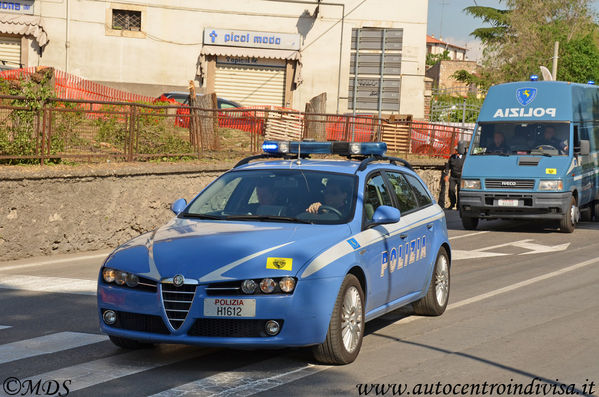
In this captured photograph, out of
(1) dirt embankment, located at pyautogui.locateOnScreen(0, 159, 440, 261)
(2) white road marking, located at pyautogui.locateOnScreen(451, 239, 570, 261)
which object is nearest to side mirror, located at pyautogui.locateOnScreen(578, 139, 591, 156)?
(2) white road marking, located at pyautogui.locateOnScreen(451, 239, 570, 261)

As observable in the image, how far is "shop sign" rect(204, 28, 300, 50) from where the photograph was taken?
38.9 m

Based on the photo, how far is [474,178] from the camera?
62.4 feet

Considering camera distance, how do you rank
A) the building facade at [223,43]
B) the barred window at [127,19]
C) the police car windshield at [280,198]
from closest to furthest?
the police car windshield at [280,198] < the building facade at [223,43] < the barred window at [127,19]

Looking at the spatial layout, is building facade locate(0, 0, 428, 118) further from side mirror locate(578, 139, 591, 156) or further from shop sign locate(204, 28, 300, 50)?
side mirror locate(578, 139, 591, 156)

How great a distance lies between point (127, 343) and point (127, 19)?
3312 cm

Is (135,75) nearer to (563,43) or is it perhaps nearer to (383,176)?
(563,43)

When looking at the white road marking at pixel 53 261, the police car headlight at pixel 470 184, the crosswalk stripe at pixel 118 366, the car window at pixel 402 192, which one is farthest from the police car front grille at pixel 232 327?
the police car headlight at pixel 470 184

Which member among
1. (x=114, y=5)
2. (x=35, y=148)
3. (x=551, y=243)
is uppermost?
(x=114, y=5)

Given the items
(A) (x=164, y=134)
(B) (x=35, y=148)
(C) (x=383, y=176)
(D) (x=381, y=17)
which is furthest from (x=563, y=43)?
(C) (x=383, y=176)

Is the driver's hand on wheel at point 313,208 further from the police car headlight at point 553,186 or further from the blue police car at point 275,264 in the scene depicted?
the police car headlight at point 553,186

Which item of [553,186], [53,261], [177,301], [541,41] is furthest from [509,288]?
[541,41]

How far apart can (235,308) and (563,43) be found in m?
49.5
